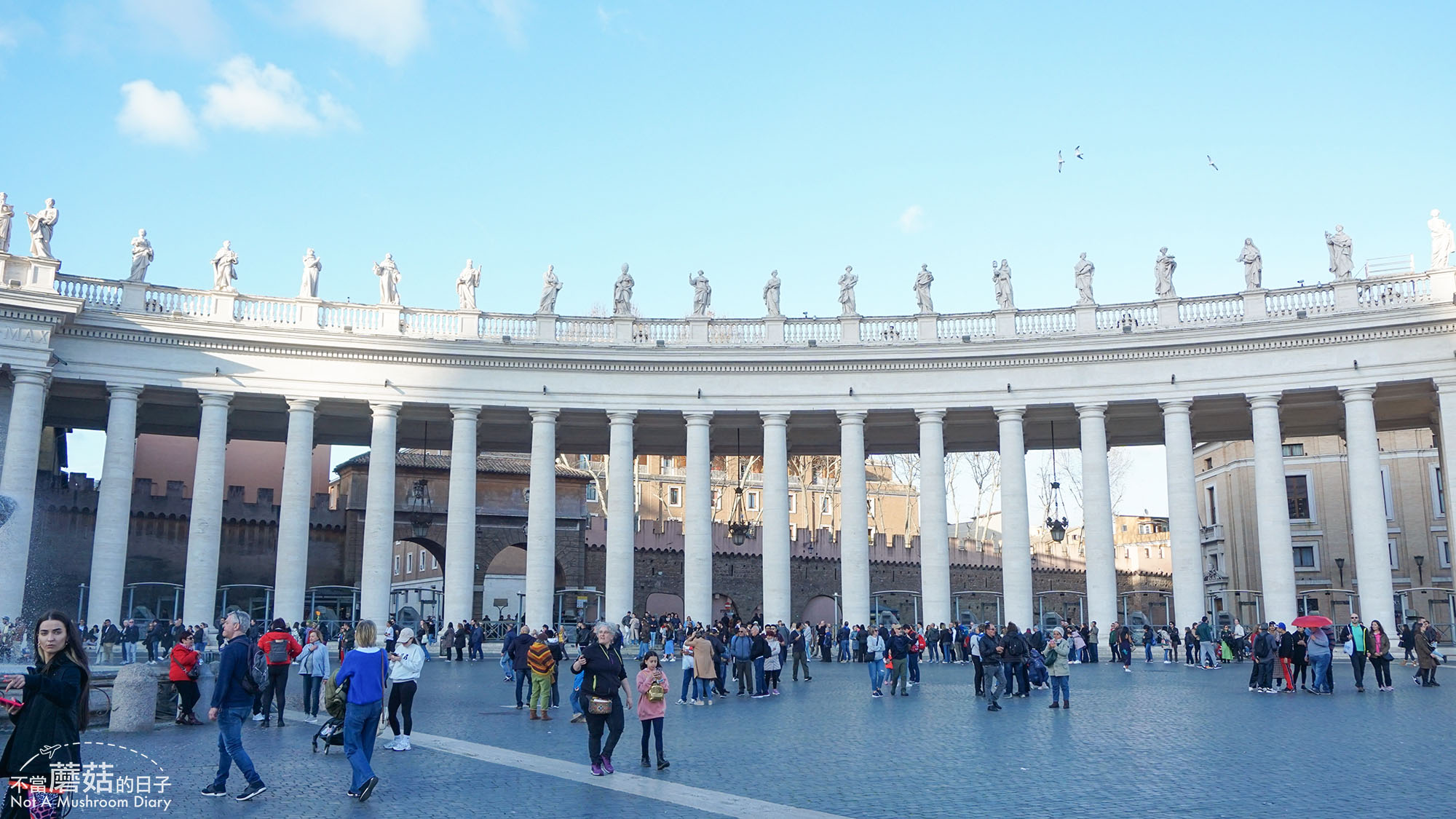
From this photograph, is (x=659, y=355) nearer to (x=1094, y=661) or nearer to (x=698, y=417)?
(x=698, y=417)

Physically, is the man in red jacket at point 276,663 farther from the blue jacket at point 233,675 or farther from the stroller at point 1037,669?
the stroller at point 1037,669

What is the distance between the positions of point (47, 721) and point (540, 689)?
1334 cm

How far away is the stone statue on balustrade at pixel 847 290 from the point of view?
44438 mm

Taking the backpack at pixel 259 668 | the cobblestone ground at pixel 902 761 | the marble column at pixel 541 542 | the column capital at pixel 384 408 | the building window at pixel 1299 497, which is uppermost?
the column capital at pixel 384 408

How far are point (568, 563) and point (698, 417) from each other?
757 inches

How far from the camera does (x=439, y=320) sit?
143 ft

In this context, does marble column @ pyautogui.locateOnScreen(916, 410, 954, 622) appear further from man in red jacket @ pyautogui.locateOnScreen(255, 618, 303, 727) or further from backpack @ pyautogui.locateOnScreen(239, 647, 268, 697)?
backpack @ pyautogui.locateOnScreen(239, 647, 268, 697)

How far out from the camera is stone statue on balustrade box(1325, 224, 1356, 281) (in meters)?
40.7

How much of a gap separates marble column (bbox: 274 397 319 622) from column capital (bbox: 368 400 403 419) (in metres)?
1.92

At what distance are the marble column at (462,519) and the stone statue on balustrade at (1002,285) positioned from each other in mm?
19197

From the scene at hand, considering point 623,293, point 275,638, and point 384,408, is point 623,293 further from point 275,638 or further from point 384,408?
point 275,638

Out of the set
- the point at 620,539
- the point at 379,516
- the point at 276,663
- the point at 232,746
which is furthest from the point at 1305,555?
the point at 232,746

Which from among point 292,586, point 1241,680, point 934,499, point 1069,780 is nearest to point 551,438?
point 292,586

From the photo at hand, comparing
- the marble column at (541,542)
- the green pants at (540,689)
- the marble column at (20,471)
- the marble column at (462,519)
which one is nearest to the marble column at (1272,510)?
the marble column at (541,542)
